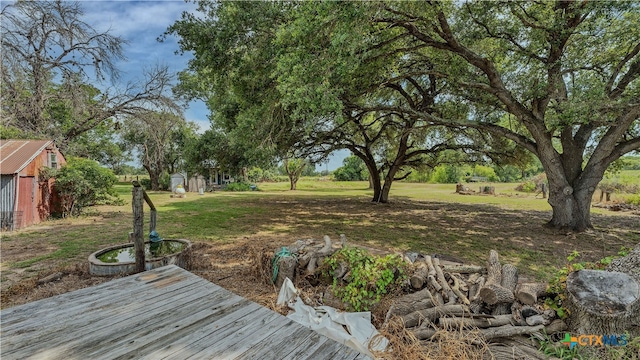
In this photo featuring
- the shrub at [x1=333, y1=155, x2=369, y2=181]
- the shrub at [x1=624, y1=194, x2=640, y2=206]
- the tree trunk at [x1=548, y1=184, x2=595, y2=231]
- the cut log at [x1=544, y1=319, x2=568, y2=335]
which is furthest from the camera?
the shrub at [x1=333, y1=155, x2=369, y2=181]

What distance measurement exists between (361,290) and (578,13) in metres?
7.51

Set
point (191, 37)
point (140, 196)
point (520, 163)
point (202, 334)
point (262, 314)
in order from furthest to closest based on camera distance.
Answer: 1. point (520, 163)
2. point (191, 37)
3. point (140, 196)
4. point (262, 314)
5. point (202, 334)

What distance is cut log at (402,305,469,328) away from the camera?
9.07 feet

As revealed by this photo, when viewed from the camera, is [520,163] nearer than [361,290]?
No

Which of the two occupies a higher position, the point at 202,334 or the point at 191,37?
the point at 191,37

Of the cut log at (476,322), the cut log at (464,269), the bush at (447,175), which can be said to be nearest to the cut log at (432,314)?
the cut log at (476,322)

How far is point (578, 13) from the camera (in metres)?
5.79

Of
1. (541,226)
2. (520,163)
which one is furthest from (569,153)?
(520,163)

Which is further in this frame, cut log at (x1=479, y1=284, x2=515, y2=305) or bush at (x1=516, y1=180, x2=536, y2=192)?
bush at (x1=516, y1=180, x2=536, y2=192)

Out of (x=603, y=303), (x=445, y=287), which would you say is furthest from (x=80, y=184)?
(x=603, y=303)

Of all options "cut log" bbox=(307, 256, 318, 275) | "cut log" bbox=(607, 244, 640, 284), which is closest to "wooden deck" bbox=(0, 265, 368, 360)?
"cut log" bbox=(307, 256, 318, 275)

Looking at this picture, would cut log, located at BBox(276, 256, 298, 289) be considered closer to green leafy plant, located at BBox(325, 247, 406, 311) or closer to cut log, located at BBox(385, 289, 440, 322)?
green leafy plant, located at BBox(325, 247, 406, 311)

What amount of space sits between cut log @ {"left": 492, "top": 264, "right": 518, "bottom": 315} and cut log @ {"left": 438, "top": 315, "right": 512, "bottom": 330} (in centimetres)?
13

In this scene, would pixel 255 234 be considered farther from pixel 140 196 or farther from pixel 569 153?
pixel 569 153
